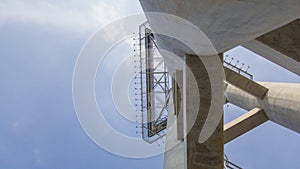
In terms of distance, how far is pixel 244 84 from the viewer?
31.0 ft

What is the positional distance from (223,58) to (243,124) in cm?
378

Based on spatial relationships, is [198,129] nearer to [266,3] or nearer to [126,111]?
[266,3]

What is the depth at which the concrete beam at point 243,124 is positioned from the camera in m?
9.06

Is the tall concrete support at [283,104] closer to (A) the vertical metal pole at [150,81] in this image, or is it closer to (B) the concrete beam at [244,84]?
(B) the concrete beam at [244,84]

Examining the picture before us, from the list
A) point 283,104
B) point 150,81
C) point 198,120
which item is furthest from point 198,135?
point 150,81

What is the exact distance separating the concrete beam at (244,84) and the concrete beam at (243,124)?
0.53 meters

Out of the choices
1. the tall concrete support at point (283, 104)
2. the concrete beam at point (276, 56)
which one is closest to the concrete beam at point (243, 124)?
the tall concrete support at point (283, 104)

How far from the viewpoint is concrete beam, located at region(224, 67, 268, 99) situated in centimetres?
929

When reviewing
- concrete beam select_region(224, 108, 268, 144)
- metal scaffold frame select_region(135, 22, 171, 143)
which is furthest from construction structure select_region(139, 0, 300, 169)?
metal scaffold frame select_region(135, 22, 171, 143)

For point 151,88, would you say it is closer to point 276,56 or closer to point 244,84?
point 244,84

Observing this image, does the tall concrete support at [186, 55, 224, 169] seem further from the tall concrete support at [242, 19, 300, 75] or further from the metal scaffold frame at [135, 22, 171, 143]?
the metal scaffold frame at [135, 22, 171, 143]

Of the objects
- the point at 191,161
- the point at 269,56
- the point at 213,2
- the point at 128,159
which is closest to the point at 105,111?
the point at 128,159

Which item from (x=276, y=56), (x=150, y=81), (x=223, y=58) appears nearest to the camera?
(x=223, y=58)

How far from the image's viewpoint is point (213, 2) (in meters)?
2.89
